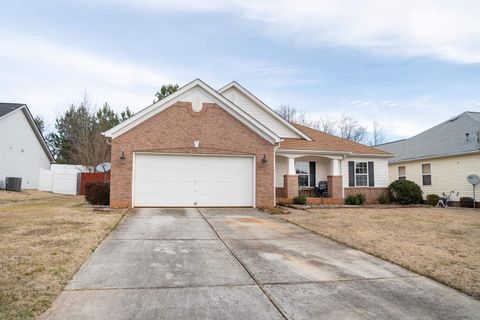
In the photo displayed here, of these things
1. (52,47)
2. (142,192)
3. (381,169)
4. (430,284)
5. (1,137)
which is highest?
(52,47)

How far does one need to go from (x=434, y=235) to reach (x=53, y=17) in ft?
51.9

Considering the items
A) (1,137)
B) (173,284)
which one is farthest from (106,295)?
(1,137)

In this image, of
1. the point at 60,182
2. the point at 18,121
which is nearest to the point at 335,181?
the point at 60,182

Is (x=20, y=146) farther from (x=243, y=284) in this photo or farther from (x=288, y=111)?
(x=288, y=111)

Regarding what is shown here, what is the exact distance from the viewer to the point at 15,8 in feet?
42.0

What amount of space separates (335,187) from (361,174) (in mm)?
2373

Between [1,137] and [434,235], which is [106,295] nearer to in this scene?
[434,235]

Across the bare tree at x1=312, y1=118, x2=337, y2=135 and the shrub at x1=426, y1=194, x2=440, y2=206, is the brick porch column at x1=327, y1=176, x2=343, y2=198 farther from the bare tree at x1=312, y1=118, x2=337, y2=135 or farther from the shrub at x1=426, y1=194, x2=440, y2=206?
the bare tree at x1=312, y1=118, x2=337, y2=135

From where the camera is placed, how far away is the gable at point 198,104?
14247 millimetres

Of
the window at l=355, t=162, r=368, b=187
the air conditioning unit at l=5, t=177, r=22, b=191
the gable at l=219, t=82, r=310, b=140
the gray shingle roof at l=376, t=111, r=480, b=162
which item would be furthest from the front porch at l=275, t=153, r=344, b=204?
the air conditioning unit at l=5, t=177, r=22, b=191

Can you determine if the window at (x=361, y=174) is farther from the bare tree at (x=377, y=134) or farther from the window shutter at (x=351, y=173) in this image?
the bare tree at (x=377, y=134)

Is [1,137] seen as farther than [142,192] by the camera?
Yes

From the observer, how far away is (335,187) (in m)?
18.3

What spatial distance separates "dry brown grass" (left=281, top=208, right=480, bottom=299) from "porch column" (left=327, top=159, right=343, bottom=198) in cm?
469
